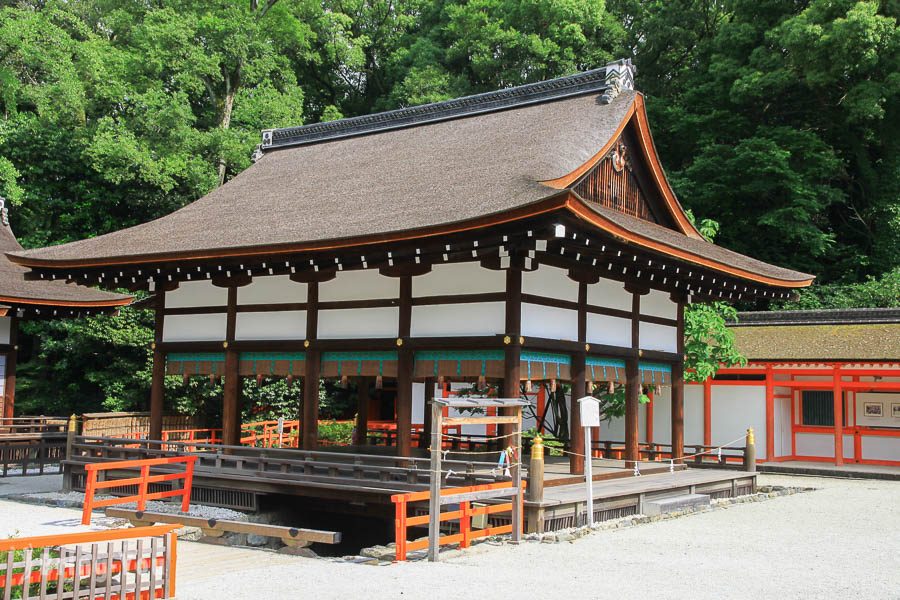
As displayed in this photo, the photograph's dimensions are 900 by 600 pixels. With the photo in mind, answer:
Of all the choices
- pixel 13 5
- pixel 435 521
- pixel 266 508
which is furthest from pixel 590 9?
pixel 435 521

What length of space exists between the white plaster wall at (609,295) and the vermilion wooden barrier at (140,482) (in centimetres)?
680

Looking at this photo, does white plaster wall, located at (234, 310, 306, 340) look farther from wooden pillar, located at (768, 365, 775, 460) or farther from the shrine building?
wooden pillar, located at (768, 365, 775, 460)

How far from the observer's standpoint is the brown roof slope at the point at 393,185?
12.8 metres

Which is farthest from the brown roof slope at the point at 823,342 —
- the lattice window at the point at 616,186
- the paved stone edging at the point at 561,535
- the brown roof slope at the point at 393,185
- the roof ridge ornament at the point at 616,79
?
the brown roof slope at the point at 393,185

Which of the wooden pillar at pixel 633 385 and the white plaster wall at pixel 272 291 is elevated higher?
the white plaster wall at pixel 272 291

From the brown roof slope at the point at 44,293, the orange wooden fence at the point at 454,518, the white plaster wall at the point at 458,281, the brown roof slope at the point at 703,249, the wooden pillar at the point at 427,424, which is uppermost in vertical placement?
the brown roof slope at the point at 703,249

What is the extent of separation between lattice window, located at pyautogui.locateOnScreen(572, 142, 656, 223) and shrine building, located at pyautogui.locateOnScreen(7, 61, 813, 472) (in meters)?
0.04

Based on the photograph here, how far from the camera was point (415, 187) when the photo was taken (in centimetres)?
1441

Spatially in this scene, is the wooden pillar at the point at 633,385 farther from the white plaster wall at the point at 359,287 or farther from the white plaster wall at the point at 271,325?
the white plaster wall at the point at 271,325

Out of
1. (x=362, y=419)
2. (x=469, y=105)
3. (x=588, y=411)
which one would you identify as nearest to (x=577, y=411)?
(x=588, y=411)

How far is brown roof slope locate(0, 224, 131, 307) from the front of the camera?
19.6 m

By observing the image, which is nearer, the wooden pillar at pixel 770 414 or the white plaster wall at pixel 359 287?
the white plaster wall at pixel 359 287

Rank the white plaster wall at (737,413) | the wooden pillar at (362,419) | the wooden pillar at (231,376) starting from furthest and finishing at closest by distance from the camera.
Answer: the white plaster wall at (737,413)
the wooden pillar at (362,419)
the wooden pillar at (231,376)

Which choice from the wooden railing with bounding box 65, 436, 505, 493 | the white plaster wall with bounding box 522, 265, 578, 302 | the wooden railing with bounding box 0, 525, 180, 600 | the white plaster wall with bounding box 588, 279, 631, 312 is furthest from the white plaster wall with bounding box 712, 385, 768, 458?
the wooden railing with bounding box 0, 525, 180, 600
